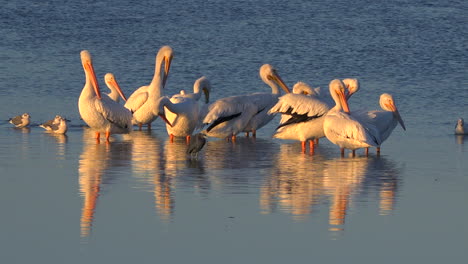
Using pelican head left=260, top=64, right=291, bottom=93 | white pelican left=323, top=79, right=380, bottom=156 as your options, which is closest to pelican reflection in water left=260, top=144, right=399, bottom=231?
white pelican left=323, top=79, right=380, bottom=156

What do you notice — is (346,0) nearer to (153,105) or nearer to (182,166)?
(153,105)

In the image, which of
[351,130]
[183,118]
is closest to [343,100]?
[351,130]

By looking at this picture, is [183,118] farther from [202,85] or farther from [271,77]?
[271,77]

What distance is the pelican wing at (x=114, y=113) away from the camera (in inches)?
509

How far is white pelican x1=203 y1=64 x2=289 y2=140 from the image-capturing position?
13.0m

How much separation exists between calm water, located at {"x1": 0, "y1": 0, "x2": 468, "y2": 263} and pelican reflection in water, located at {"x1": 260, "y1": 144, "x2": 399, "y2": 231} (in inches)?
0.8

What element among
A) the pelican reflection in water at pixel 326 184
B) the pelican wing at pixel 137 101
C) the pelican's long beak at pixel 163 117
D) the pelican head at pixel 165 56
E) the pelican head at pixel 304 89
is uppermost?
the pelican head at pixel 165 56

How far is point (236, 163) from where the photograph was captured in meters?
10.8

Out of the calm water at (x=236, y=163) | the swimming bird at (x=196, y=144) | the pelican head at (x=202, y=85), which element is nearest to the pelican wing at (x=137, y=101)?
the calm water at (x=236, y=163)

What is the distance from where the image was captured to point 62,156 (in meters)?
11.1

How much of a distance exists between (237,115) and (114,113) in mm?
1464

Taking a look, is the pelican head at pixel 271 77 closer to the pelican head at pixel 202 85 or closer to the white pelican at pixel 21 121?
the pelican head at pixel 202 85

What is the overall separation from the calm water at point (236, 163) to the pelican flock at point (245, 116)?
215mm

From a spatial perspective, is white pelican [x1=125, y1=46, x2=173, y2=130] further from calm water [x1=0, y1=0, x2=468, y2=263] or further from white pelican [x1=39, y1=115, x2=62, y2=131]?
white pelican [x1=39, y1=115, x2=62, y2=131]
